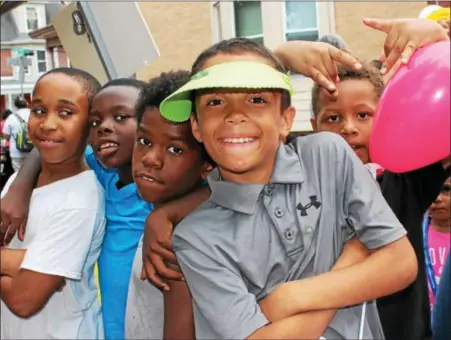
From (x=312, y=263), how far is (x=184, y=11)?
8518 mm

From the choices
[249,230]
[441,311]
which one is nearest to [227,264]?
[249,230]

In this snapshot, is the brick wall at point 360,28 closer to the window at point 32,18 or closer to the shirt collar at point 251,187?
the shirt collar at point 251,187

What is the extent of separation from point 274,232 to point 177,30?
842 centimetres

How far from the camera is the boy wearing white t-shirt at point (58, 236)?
1.70 metres

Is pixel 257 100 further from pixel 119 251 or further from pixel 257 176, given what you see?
pixel 119 251

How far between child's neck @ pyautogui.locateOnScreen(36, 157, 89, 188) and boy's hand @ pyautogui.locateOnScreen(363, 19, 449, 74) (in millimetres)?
934

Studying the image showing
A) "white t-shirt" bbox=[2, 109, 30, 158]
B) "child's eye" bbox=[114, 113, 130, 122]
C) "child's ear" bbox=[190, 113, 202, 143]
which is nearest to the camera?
"child's ear" bbox=[190, 113, 202, 143]

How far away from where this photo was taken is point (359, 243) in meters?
1.42

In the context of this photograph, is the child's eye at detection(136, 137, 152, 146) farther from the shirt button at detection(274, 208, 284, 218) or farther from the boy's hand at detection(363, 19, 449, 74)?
the boy's hand at detection(363, 19, 449, 74)

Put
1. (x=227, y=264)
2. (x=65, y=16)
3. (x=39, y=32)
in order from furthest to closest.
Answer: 1. (x=39, y=32)
2. (x=65, y=16)
3. (x=227, y=264)

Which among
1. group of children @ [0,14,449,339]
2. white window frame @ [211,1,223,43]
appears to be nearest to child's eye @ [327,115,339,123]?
group of children @ [0,14,449,339]

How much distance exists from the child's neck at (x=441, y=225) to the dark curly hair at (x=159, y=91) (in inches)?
41.7

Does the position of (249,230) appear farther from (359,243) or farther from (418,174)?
(418,174)

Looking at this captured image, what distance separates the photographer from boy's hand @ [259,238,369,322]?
4.35 feet
